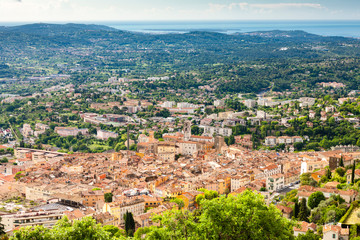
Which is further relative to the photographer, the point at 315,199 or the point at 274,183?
the point at 274,183

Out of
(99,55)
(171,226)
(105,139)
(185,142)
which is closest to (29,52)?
(99,55)

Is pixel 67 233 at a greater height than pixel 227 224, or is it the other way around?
pixel 67 233

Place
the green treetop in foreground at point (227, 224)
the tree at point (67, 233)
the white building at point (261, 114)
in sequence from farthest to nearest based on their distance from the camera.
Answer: the white building at point (261, 114), the green treetop in foreground at point (227, 224), the tree at point (67, 233)

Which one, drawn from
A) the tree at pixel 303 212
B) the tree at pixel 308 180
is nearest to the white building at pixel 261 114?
the tree at pixel 308 180

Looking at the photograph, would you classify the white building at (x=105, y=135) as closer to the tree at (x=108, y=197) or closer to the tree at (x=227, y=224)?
the tree at (x=108, y=197)

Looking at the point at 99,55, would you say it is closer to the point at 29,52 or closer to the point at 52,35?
the point at 29,52

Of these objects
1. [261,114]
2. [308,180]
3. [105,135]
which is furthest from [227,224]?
[261,114]

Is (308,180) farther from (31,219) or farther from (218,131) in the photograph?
(218,131)

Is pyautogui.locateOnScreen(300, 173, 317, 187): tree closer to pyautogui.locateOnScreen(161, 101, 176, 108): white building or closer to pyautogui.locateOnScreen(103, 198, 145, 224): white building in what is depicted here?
pyautogui.locateOnScreen(103, 198, 145, 224): white building
